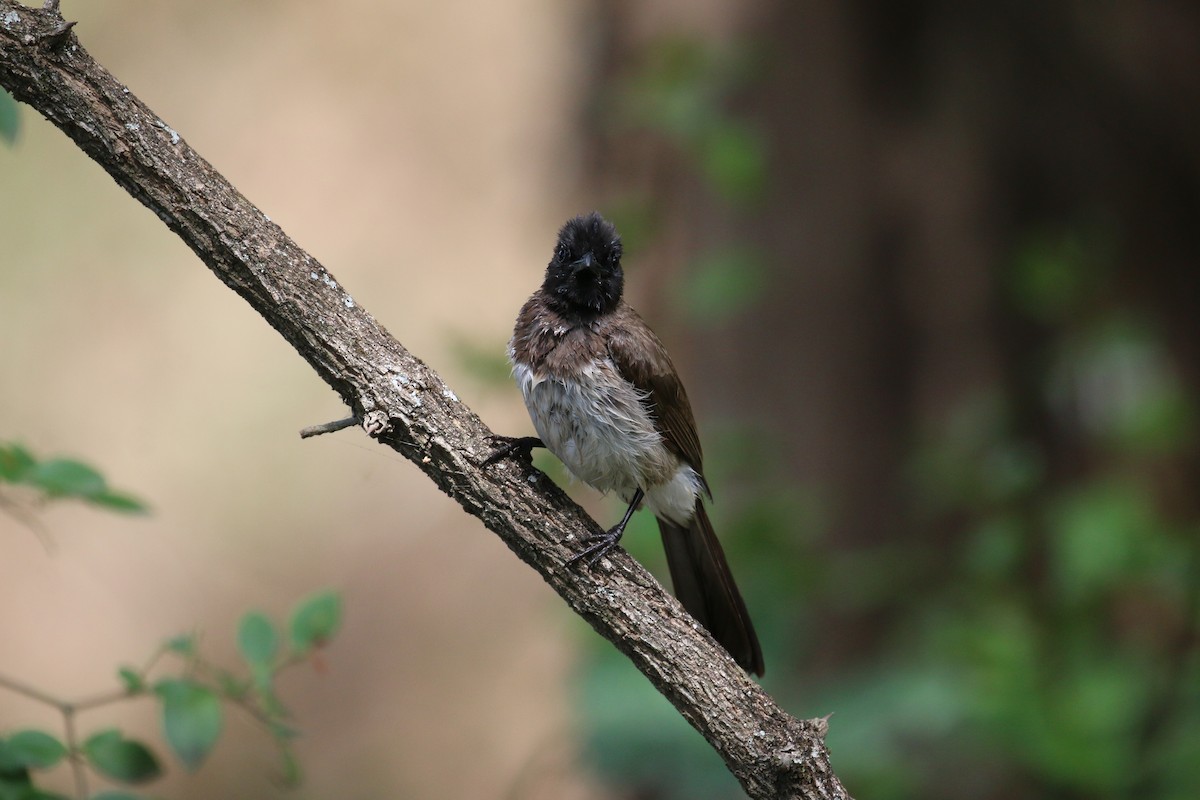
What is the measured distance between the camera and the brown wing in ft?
10.8

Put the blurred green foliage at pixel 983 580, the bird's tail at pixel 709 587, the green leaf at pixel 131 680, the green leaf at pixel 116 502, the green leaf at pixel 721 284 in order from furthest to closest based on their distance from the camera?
1. the green leaf at pixel 721 284
2. the blurred green foliage at pixel 983 580
3. the bird's tail at pixel 709 587
4. the green leaf at pixel 116 502
5. the green leaf at pixel 131 680

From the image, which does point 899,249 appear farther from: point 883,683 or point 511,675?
point 511,675

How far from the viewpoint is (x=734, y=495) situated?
15.8ft

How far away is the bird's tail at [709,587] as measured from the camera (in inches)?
133

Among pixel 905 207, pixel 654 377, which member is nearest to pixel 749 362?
pixel 905 207

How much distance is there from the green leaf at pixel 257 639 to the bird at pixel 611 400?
0.91 m

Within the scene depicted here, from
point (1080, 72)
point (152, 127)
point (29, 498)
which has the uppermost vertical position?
point (1080, 72)

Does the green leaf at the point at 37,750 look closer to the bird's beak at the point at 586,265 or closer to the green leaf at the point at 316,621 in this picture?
the green leaf at the point at 316,621

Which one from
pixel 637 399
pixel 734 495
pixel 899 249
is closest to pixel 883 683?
pixel 734 495

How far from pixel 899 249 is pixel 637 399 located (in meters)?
2.99

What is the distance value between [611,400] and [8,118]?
5.48 ft

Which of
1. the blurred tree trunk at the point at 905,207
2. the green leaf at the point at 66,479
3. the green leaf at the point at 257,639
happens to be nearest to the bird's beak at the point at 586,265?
the green leaf at the point at 257,639

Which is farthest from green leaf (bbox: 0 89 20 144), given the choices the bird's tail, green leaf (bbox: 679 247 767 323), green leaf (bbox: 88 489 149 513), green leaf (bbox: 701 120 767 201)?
green leaf (bbox: 679 247 767 323)

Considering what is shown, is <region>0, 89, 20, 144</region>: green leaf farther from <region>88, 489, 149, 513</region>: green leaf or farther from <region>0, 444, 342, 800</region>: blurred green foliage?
<region>88, 489, 149, 513</region>: green leaf
